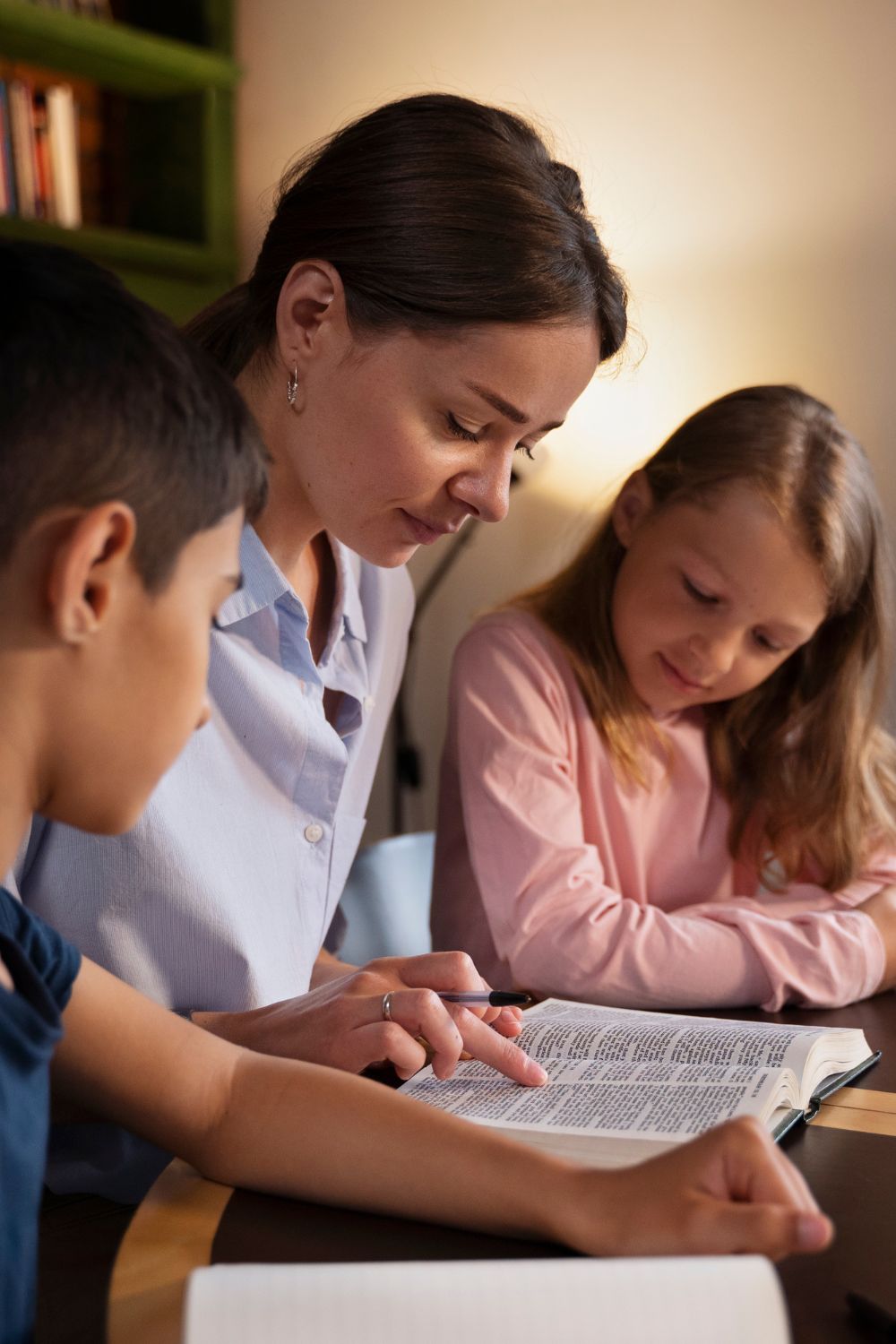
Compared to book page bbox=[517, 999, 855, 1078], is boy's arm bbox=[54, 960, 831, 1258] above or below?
above

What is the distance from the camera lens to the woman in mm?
1133

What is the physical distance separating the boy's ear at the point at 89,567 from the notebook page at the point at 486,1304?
0.32 m

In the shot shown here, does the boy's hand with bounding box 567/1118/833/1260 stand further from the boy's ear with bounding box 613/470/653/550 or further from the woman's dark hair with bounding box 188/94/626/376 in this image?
the boy's ear with bounding box 613/470/653/550

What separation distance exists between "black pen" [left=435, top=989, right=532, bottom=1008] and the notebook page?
1.49ft

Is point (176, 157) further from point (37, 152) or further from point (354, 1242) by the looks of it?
point (354, 1242)

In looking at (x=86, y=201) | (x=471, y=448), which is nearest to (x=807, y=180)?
(x=471, y=448)

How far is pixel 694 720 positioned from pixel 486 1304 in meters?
1.28

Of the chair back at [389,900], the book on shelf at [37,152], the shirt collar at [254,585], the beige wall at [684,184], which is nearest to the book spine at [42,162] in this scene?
the book on shelf at [37,152]

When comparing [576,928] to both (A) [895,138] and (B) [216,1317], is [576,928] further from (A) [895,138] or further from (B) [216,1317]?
(A) [895,138]

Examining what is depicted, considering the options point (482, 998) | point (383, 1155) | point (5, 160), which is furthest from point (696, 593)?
point (5, 160)

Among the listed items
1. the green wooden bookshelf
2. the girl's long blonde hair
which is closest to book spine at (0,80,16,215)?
the green wooden bookshelf

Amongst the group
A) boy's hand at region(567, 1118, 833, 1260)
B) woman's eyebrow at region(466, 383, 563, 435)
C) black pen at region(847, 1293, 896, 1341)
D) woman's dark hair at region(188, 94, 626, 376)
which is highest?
woman's dark hair at region(188, 94, 626, 376)

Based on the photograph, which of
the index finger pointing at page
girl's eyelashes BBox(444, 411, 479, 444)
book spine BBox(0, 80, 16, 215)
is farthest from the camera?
book spine BBox(0, 80, 16, 215)

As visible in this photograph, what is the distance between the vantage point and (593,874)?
1.52m
